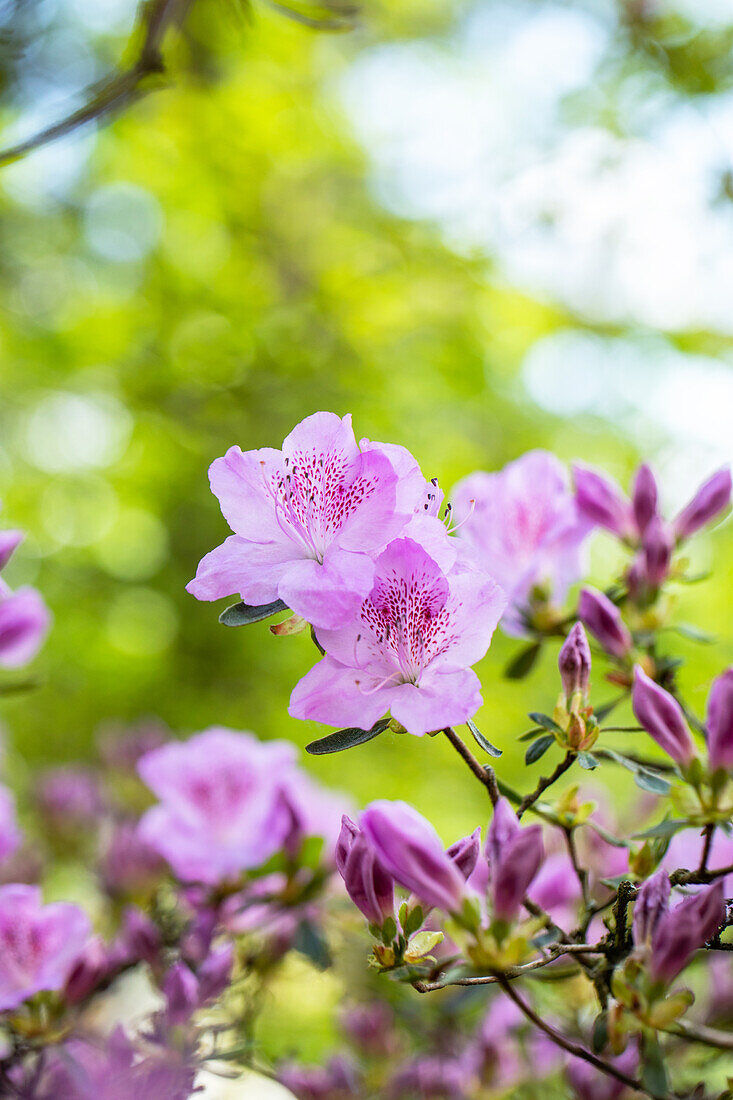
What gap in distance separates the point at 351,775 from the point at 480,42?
212 centimetres

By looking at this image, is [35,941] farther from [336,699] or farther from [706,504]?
[706,504]

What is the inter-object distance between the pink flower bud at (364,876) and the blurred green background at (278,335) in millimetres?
1611

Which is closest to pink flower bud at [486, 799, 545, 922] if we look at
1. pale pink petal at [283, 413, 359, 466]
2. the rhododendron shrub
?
the rhododendron shrub

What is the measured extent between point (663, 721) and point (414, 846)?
0.15 m

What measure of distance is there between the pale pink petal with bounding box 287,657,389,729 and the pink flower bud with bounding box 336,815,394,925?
0.06m

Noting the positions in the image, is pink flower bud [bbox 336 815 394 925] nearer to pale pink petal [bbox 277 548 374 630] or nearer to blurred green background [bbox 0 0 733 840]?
pale pink petal [bbox 277 548 374 630]

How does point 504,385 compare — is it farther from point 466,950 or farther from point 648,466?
point 466,950

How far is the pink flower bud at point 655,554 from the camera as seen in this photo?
653 mm

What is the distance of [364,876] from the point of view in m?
0.42

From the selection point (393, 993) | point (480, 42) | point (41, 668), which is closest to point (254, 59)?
point (480, 42)

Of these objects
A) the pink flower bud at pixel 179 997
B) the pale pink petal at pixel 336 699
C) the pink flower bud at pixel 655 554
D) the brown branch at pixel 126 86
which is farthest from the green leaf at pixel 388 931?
the brown branch at pixel 126 86

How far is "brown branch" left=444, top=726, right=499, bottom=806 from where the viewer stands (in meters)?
0.39

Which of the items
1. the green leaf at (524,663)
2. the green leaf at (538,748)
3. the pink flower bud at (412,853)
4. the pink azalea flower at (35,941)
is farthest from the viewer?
the green leaf at (524,663)

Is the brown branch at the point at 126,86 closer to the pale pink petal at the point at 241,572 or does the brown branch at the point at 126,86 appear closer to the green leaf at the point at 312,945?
the pale pink petal at the point at 241,572
